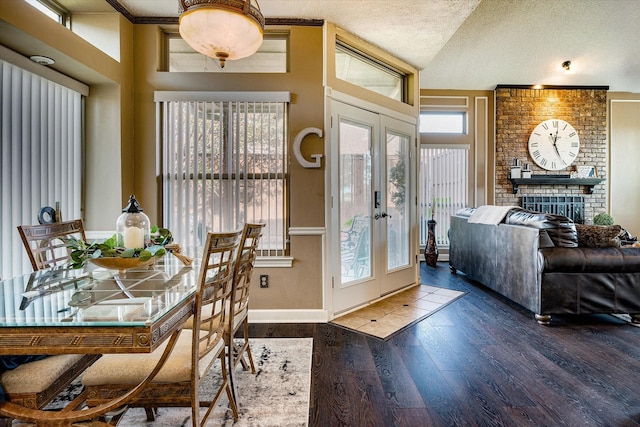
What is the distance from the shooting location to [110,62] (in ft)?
8.69

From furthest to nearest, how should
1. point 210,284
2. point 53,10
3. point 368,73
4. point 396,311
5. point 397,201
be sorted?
point 397,201 < point 368,73 < point 396,311 < point 53,10 < point 210,284

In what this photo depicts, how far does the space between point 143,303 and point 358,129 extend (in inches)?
108

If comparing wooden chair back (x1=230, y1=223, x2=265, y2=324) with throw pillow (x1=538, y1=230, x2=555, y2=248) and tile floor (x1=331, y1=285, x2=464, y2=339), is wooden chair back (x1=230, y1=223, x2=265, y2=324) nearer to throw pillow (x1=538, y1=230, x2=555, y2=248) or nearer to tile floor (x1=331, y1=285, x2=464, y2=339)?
tile floor (x1=331, y1=285, x2=464, y2=339)

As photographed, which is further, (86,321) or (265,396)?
(265,396)

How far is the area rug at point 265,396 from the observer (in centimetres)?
164

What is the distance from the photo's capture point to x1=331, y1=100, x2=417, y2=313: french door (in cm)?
319

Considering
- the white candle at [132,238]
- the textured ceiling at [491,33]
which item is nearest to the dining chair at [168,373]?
the white candle at [132,238]

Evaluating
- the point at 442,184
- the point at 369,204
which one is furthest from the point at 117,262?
the point at 442,184

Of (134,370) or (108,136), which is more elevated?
(108,136)

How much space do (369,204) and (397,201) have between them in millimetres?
581

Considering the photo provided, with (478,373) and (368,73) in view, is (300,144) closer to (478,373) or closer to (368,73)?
(368,73)

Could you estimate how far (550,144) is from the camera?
5.94m

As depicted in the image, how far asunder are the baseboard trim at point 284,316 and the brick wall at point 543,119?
14.9ft

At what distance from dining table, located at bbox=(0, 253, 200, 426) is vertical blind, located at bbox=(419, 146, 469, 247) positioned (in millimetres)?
5268
